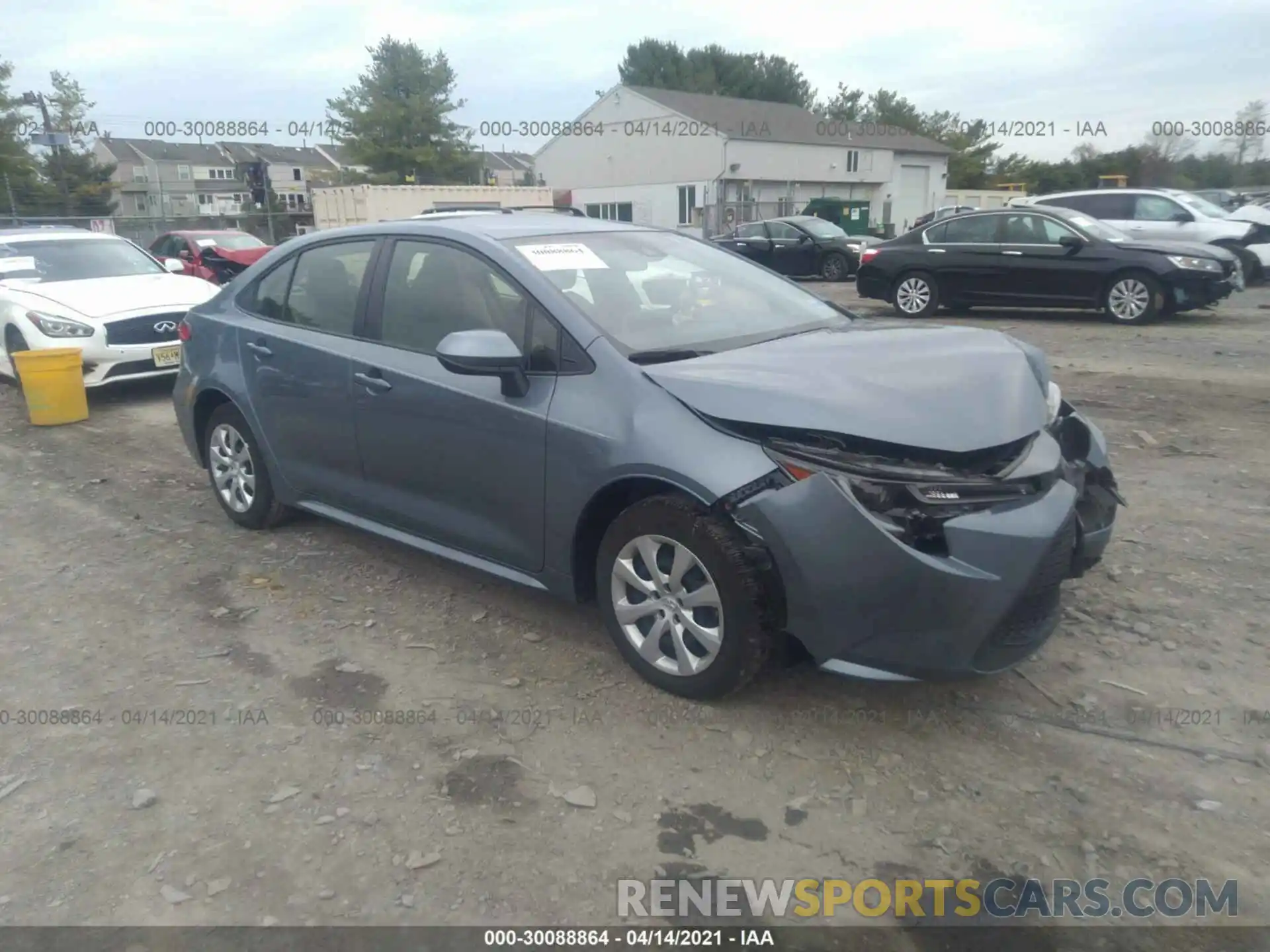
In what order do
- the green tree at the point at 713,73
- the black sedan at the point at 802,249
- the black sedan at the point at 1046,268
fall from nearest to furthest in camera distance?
the black sedan at the point at 1046,268, the black sedan at the point at 802,249, the green tree at the point at 713,73

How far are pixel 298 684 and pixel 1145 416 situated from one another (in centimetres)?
619

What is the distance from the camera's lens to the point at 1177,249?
37.8ft

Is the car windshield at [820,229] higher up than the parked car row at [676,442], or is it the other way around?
the car windshield at [820,229]

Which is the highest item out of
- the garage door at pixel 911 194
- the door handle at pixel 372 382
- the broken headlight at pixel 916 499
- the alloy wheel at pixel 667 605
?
the garage door at pixel 911 194

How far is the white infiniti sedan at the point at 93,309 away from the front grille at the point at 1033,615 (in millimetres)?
7355

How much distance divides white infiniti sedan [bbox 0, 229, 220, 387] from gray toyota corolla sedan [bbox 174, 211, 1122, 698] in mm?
4612

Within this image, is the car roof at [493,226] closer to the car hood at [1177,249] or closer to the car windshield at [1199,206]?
the car hood at [1177,249]

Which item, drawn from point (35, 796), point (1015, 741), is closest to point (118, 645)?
point (35, 796)

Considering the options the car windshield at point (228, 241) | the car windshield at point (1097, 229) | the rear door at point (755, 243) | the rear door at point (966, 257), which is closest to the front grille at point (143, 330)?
the rear door at point (966, 257)

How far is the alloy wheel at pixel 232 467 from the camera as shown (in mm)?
5215

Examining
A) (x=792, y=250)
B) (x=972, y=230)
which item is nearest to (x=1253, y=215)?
(x=972, y=230)

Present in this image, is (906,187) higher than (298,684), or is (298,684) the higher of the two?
(906,187)

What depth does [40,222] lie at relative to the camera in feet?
83.9

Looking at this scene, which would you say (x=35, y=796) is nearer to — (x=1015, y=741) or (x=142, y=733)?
(x=142, y=733)
